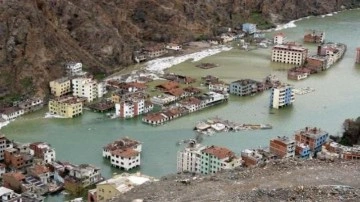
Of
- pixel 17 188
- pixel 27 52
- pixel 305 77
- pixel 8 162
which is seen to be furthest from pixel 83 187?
pixel 305 77

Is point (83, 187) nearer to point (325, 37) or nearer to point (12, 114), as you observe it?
point (12, 114)

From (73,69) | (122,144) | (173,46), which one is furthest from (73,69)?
(122,144)

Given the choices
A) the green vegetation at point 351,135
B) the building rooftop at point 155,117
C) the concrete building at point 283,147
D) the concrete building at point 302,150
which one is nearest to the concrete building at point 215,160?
the concrete building at point 283,147

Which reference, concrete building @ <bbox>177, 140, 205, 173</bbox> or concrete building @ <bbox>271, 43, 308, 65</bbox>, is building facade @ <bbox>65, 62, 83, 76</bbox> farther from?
concrete building @ <bbox>177, 140, 205, 173</bbox>

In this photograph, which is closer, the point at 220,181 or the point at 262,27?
the point at 220,181

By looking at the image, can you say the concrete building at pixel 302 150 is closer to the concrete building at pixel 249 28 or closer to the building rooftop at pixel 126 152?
the building rooftop at pixel 126 152

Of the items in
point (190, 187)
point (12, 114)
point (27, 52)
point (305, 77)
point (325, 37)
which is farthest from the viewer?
point (325, 37)

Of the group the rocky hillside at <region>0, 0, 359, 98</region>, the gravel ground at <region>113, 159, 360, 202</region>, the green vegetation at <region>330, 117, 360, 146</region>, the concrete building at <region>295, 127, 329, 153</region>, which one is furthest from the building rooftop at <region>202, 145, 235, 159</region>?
the rocky hillside at <region>0, 0, 359, 98</region>
